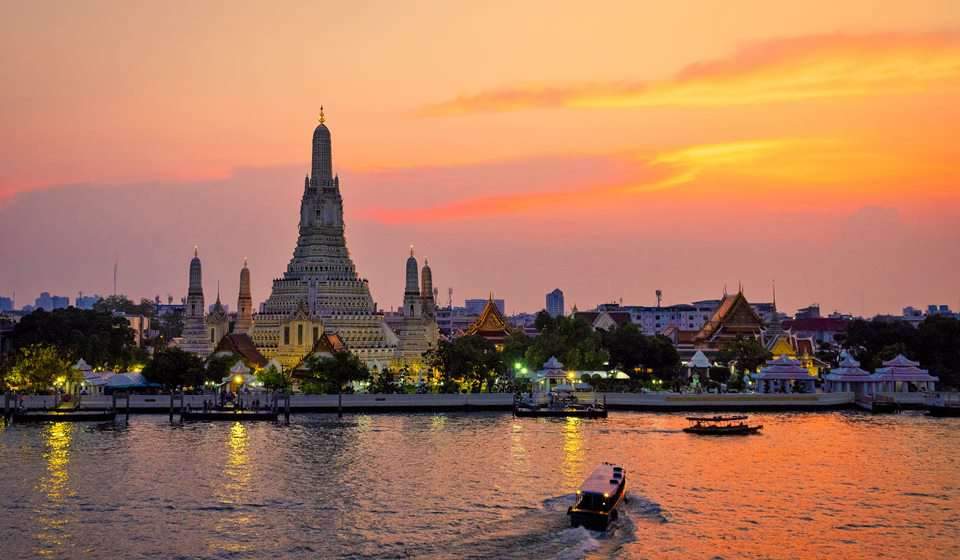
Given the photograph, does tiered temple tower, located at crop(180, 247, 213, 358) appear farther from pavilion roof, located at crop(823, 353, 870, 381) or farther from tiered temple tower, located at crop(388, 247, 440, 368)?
pavilion roof, located at crop(823, 353, 870, 381)

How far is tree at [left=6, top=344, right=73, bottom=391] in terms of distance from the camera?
274 ft

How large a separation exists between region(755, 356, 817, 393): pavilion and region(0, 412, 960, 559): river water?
52.2ft

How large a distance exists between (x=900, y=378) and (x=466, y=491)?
162 ft

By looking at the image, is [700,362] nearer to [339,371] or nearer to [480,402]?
[480,402]

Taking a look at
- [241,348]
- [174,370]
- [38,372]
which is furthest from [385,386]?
[38,372]

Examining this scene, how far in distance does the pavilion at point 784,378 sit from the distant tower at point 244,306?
5186 cm

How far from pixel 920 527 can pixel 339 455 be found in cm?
2766

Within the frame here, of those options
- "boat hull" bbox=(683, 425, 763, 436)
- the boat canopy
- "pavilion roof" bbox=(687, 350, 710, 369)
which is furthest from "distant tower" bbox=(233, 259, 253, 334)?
the boat canopy

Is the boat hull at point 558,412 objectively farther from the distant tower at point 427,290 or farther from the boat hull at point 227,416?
the distant tower at point 427,290

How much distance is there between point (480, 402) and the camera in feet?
270

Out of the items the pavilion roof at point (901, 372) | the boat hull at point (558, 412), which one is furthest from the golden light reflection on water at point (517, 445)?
the pavilion roof at point (901, 372)

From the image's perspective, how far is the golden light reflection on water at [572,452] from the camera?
48.8 m

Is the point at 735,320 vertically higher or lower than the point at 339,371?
higher

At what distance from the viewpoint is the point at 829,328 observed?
576ft
